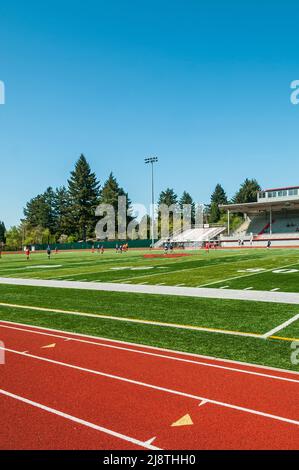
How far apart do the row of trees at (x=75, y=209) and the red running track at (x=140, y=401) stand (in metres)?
93.3

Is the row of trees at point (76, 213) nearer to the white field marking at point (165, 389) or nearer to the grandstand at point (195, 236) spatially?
the grandstand at point (195, 236)

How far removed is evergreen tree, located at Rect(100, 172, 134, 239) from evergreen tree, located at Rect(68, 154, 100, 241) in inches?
133

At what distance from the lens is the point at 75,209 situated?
335 ft

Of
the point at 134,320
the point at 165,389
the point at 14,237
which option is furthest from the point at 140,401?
the point at 14,237

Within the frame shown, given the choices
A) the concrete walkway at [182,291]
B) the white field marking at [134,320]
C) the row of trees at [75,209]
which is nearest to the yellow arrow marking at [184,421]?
the white field marking at [134,320]

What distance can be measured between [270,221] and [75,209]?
5514 cm

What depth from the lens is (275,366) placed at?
22.4ft

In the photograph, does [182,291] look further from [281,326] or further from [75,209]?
[75,209]

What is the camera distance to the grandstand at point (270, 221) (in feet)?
210

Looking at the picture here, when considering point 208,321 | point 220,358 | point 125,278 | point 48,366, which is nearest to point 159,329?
point 208,321

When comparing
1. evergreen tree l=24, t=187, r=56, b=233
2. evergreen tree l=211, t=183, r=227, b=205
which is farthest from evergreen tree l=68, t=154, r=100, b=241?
evergreen tree l=211, t=183, r=227, b=205

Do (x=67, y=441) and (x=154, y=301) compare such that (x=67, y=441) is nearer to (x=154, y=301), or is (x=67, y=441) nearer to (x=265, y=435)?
(x=265, y=435)

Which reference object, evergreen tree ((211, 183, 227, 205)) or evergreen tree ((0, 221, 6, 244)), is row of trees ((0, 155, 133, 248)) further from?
evergreen tree ((211, 183, 227, 205))
